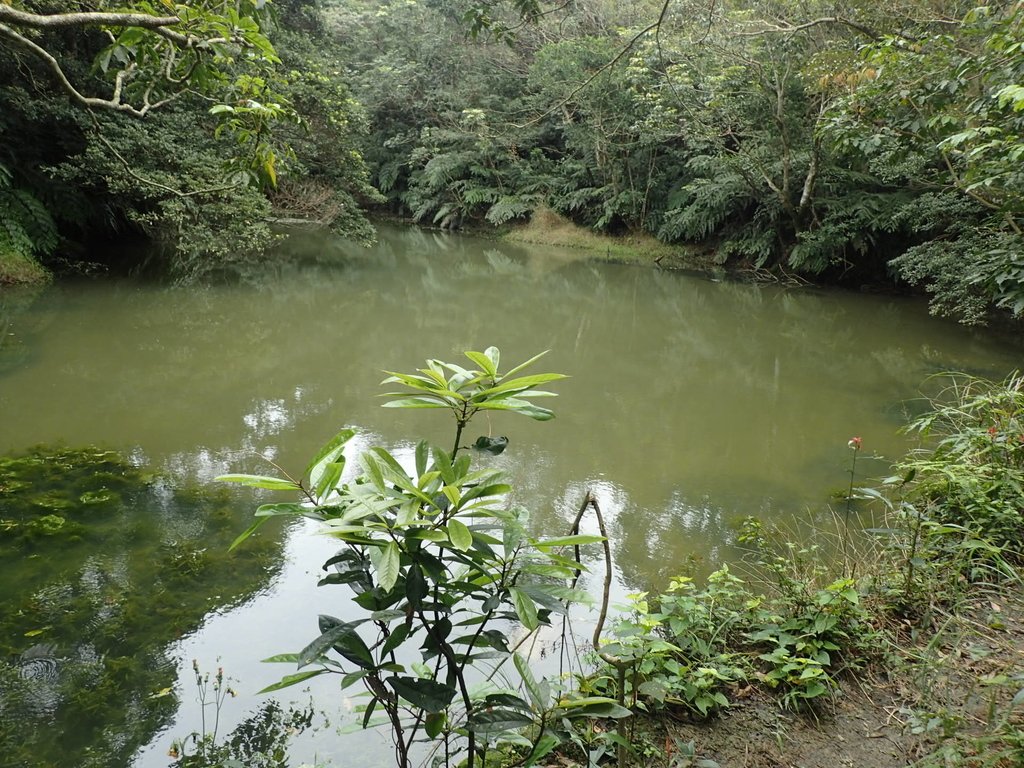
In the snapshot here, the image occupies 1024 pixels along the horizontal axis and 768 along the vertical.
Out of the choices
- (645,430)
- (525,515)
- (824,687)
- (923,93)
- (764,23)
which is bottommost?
(645,430)

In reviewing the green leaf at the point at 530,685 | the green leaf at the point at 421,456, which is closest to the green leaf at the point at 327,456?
the green leaf at the point at 421,456

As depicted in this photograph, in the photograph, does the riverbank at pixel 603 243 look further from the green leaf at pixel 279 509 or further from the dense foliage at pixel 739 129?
the green leaf at pixel 279 509

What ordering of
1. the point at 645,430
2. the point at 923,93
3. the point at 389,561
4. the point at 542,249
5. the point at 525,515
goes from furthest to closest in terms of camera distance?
the point at 542,249 < the point at 645,430 < the point at 923,93 < the point at 525,515 < the point at 389,561

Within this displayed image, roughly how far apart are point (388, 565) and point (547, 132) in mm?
17868

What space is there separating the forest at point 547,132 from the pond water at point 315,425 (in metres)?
1.20

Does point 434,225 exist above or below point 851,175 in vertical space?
below

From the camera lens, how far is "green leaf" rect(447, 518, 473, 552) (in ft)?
3.12

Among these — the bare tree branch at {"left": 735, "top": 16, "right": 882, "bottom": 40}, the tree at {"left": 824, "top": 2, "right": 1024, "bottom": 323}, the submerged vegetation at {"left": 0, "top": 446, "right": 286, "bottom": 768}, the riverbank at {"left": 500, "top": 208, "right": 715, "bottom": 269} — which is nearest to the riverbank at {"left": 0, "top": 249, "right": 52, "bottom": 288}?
the submerged vegetation at {"left": 0, "top": 446, "right": 286, "bottom": 768}

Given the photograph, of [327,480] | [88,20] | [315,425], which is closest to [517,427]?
[315,425]

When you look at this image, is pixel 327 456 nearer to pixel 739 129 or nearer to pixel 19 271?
pixel 19 271

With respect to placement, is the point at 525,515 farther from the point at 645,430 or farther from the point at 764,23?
the point at 764,23

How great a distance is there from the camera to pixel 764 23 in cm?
795

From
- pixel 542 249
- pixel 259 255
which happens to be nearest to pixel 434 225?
pixel 542 249

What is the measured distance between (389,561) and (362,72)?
20761 mm
